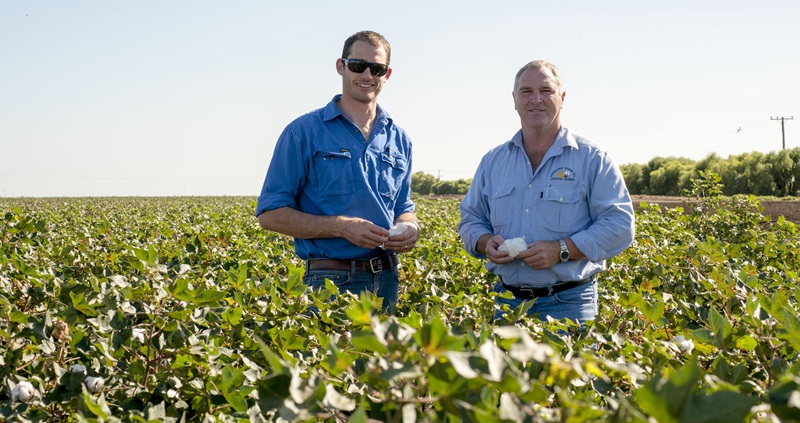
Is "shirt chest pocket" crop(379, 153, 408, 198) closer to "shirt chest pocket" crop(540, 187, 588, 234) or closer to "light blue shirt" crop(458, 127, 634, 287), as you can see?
"light blue shirt" crop(458, 127, 634, 287)

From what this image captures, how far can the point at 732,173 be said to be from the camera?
149 feet

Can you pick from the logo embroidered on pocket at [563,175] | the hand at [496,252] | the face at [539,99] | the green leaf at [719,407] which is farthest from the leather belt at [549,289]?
the green leaf at [719,407]

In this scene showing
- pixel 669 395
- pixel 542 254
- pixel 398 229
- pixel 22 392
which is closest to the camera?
pixel 669 395

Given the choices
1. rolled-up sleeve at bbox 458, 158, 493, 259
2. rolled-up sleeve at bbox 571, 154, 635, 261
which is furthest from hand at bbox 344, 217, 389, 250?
rolled-up sleeve at bbox 571, 154, 635, 261

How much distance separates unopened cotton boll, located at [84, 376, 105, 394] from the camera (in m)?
1.57

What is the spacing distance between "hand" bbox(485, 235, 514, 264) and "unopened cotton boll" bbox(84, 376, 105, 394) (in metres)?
2.00

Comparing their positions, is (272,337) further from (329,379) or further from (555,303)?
(555,303)

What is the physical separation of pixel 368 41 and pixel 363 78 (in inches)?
7.2

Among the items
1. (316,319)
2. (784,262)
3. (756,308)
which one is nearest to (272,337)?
(316,319)

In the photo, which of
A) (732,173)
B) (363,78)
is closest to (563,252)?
(363,78)

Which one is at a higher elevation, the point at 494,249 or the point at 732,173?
the point at 494,249

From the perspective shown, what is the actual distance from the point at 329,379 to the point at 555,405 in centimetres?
45

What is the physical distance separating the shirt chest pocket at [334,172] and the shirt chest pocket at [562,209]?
3.07ft

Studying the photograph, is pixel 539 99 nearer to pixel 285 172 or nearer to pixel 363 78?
pixel 363 78
